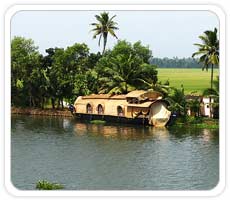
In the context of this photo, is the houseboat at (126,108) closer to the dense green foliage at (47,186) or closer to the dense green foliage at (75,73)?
the dense green foliage at (75,73)

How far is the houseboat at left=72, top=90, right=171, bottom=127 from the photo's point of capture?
9.71m

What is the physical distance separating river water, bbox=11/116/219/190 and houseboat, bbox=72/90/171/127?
0.82m

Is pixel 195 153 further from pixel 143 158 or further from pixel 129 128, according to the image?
pixel 129 128

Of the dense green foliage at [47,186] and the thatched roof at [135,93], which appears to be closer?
the dense green foliage at [47,186]

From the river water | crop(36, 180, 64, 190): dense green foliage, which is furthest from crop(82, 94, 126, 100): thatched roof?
crop(36, 180, 64, 190): dense green foliage

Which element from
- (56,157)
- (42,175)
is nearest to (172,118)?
(56,157)

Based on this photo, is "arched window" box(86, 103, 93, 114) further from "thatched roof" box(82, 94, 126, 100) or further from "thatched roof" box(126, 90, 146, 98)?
"thatched roof" box(126, 90, 146, 98)

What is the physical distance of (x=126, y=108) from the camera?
10109mm

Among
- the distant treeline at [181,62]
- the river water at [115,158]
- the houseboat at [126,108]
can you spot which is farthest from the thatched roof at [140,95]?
the distant treeline at [181,62]

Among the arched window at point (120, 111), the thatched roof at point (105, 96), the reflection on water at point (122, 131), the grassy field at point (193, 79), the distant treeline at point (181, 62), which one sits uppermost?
the distant treeline at point (181, 62)

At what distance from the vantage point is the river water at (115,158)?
18.1 feet

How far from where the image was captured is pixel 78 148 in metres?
7.02

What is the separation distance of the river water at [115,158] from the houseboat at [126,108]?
0.82 m
